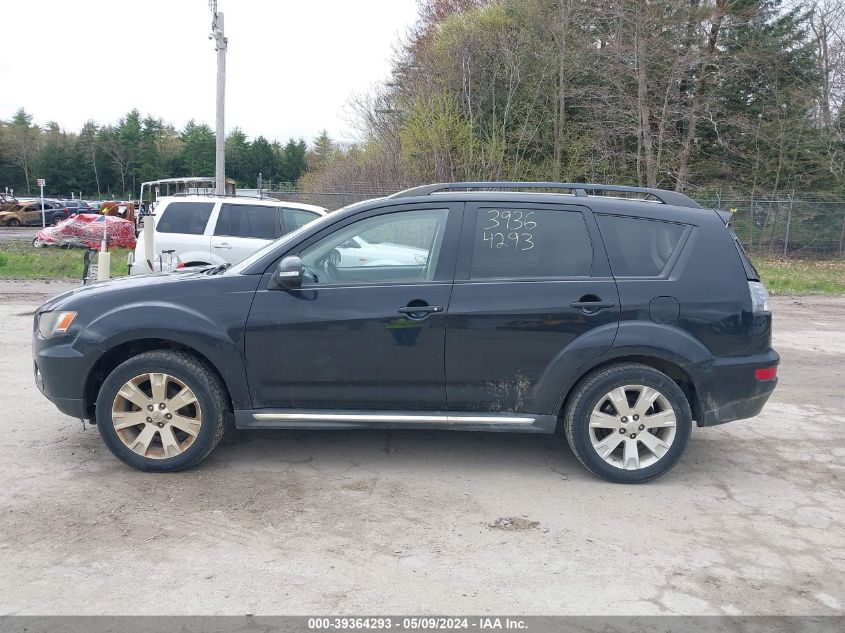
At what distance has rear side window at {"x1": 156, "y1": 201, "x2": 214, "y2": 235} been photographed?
35.8ft

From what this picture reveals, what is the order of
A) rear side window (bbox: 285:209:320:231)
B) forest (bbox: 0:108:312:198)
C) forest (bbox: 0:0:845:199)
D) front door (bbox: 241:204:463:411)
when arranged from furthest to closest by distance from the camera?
forest (bbox: 0:108:312:198) → forest (bbox: 0:0:845:199) → rear side window (bbox: 285:209:320:231) → front door (bbox: 241:204:463:411)

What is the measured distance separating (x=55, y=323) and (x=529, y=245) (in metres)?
3.13

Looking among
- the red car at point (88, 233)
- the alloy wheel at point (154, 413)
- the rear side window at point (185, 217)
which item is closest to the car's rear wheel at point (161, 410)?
the alloy wheel at point (154, 413)

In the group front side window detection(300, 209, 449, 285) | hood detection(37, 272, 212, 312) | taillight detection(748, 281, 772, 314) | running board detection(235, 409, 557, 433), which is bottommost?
running board detection(235, 409, 557, 433)

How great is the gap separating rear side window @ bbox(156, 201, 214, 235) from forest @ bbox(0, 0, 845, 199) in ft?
55.3

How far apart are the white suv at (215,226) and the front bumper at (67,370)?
6.09 meters

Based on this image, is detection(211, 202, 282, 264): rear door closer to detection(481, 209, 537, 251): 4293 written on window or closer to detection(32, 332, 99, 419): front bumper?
detection(32, 332, 99, 419): front bumper

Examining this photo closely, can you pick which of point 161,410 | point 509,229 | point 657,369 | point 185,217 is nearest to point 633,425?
point 657,369

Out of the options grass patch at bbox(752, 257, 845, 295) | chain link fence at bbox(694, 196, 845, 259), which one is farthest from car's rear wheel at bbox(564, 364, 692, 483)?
chain link fence at bbox(694, 196, 845, 259)

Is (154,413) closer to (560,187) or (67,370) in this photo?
(67,370)

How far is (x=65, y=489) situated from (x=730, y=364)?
4210 mm

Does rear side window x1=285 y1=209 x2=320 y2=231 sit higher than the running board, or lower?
higher

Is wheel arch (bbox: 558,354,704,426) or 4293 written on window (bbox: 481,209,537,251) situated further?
4293 written on window (bbox: 481,209,537,251)

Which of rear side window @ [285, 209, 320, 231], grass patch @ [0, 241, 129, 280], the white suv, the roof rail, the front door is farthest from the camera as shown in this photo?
grass patch @ [0, 241, 129, 280]
